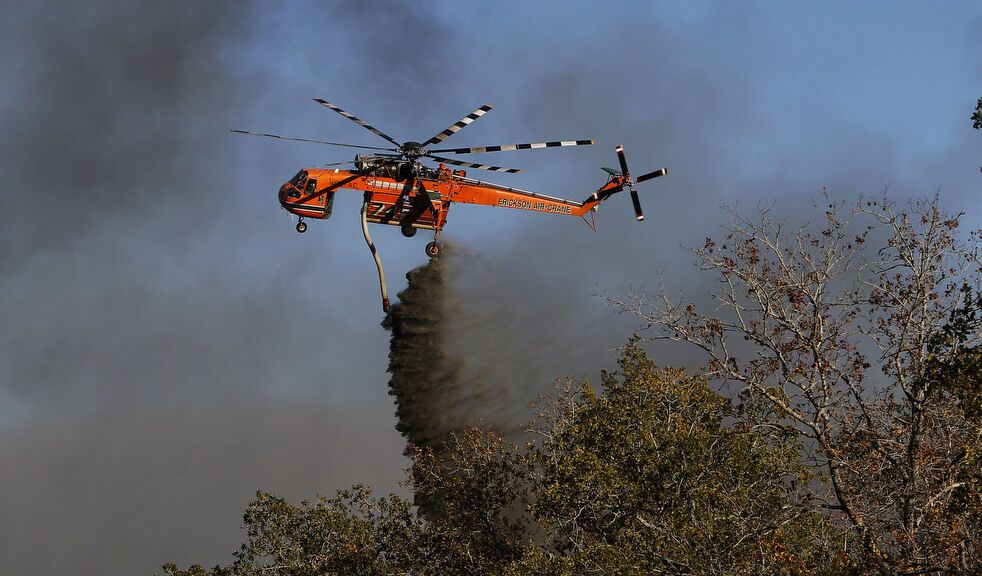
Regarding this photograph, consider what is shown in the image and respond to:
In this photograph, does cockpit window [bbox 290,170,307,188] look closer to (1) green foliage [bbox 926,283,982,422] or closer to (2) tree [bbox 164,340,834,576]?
(2) tree [bbox 164,340,834,576]

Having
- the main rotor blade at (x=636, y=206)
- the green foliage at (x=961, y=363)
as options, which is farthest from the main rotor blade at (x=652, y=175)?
the green foliage at (x=961, y=363)

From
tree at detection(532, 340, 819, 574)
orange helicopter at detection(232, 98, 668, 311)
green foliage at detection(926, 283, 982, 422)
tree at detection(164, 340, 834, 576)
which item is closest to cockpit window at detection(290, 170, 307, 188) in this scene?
orange helicopter at detection(232, 98, 668, 311)

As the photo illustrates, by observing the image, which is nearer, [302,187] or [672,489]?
[672,489]

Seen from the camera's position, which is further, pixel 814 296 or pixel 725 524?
pixel 814 296

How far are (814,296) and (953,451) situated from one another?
18.5 ft

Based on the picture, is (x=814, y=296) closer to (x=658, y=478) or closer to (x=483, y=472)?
(x=658, y=478)

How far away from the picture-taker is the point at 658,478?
25.8 m

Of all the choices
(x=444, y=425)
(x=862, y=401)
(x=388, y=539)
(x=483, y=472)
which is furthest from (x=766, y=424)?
(x=444, y=425)

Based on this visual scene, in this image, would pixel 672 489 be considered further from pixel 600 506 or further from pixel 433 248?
pixel 433 248

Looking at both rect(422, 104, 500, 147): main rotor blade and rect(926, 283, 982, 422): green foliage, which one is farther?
rect(422, 104, 500, 147): main rotor blade

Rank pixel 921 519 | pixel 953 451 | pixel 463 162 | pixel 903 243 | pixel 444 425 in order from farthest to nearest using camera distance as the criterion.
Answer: pixel 444 425 → pixel 463 162 → pixel 903 243 → pixel 953 451 → pixel 921 519

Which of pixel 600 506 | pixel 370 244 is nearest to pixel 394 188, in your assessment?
pixel 370 244

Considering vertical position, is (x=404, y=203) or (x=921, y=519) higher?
(x=404, y=203)

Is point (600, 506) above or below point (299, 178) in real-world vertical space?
below
